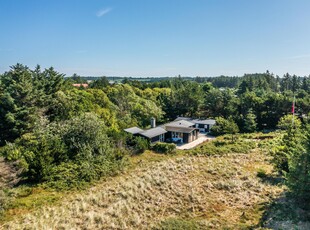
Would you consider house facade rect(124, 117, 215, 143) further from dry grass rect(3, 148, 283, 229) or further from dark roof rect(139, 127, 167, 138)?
dry grass rect(3, 148, 283, 229)

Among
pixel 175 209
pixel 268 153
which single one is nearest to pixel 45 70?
pixel 175 209

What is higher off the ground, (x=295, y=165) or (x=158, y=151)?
(x=295, y=165)

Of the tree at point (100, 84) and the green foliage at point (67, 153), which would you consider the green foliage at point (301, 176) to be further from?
the tree at point (100, 84)

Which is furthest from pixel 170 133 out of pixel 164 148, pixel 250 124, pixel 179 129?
pixel 250 124

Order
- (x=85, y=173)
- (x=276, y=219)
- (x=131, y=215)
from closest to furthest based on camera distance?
1. (x=276, y=219)
2. (x=131, y=215)
3. (x=85, y=173)

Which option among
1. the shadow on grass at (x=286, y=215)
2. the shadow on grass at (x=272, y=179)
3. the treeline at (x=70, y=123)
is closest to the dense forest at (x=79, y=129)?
the treeline at (x=70, y=123)

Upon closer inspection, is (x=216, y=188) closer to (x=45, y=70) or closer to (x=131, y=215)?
(x=131, y=215)

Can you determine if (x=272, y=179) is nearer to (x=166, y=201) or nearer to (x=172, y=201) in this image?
(x=172, y=201)

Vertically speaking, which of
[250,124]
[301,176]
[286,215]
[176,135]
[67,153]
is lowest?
[286,215]
